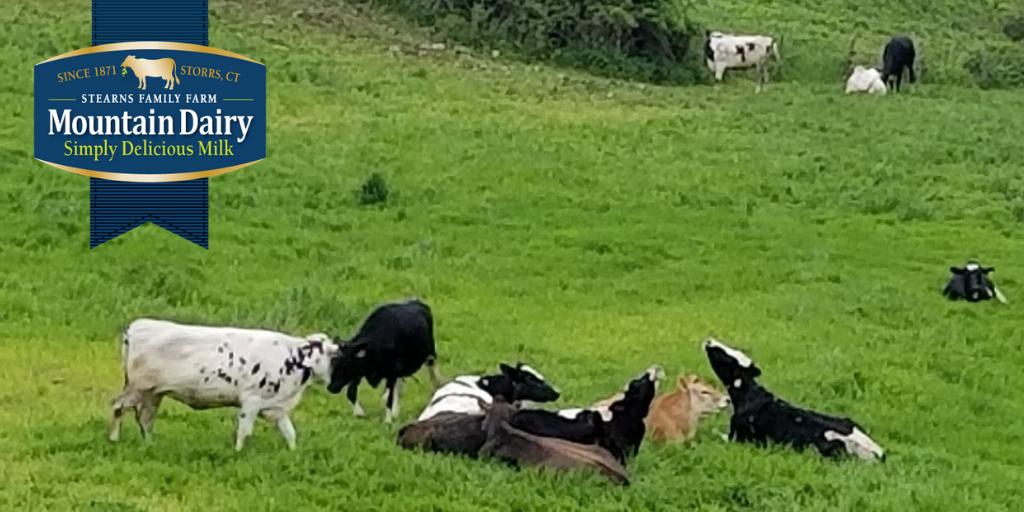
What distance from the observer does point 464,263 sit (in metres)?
16.1

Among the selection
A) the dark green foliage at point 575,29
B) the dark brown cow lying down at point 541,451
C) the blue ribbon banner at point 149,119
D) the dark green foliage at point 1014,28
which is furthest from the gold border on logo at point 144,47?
the dark green foliage at point 1014,28

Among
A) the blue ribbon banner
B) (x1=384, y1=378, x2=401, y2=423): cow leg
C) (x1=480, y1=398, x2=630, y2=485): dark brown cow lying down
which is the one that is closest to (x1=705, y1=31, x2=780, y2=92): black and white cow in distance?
the blue ribbon banner

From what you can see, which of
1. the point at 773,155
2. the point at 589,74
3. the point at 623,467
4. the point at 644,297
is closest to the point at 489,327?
the point at 644,297

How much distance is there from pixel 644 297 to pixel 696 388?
187 inches

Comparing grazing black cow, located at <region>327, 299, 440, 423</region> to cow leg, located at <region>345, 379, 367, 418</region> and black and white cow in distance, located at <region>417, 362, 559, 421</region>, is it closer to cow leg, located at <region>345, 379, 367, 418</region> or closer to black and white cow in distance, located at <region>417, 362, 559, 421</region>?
cow leg, located at <region>345, 379, 367, 418</region>

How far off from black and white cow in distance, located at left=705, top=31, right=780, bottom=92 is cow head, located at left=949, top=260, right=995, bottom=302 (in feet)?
47.9

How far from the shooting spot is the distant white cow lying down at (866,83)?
95.0 ft

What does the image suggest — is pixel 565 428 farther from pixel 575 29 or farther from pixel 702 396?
pixel 575 29

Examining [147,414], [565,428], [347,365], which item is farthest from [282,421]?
[565,428]

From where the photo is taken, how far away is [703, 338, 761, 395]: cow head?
427 inches

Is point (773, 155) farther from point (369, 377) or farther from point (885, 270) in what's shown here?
point (369, 377)

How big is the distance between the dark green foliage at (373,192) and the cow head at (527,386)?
25.2ft

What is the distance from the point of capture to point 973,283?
15836 millimetres

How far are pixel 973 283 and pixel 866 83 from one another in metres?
13.7
